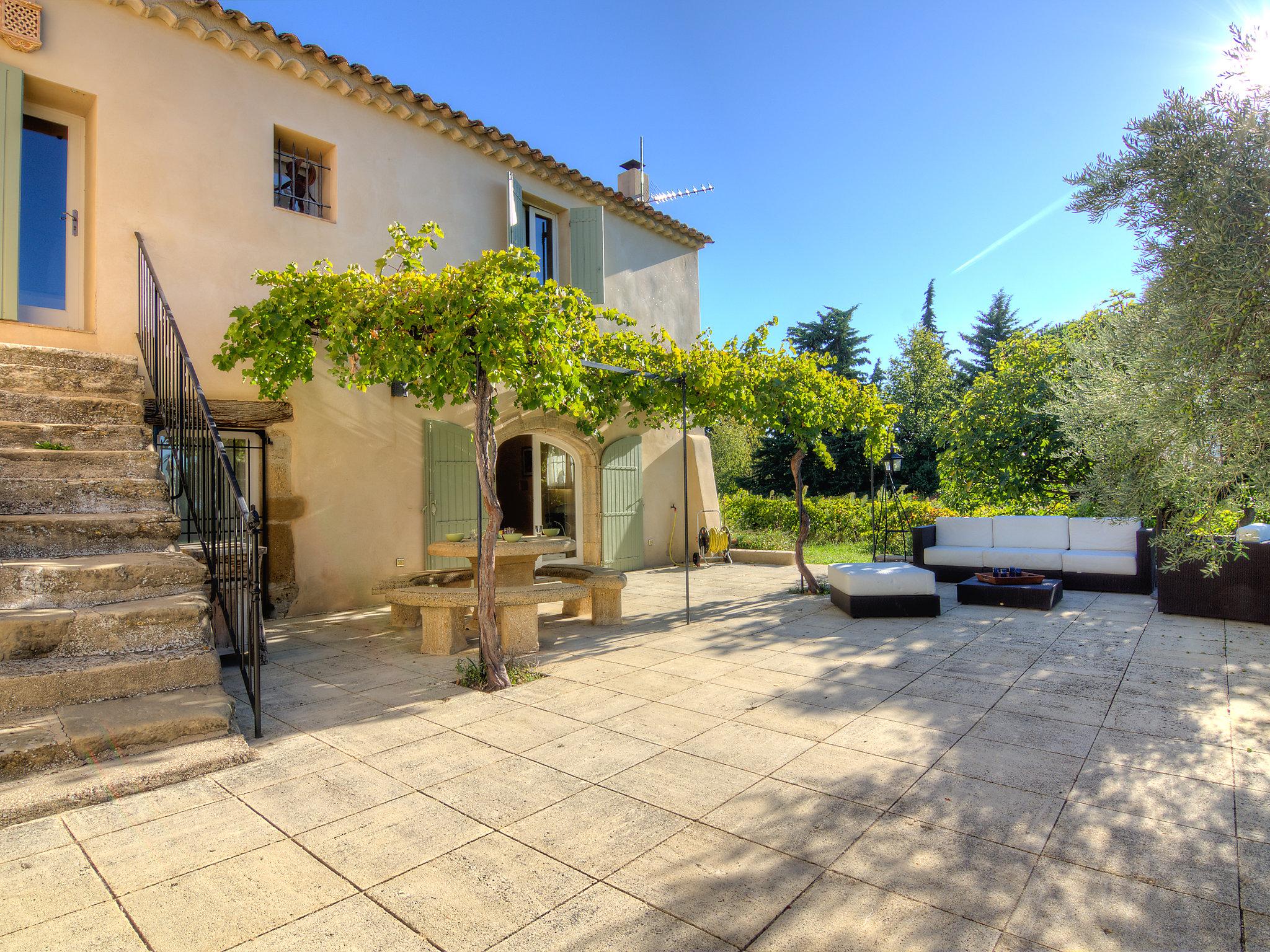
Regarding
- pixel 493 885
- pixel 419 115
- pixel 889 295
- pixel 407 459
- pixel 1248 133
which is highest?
pixel 889 295

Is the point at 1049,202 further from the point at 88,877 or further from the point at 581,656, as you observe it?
the point at 88,877

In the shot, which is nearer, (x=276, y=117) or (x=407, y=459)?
(x=276, y=117)

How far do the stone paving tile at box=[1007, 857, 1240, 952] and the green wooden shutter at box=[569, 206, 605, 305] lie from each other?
816cm

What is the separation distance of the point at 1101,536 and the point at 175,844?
871 centimetres

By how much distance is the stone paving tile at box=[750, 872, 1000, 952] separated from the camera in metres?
1.76

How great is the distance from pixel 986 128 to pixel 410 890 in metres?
7.86

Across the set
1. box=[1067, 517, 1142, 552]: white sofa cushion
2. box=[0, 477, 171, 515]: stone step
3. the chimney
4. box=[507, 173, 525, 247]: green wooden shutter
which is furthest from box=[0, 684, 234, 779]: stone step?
the chimney

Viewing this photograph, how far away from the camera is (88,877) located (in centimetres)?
208

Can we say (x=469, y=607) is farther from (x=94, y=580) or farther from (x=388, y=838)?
(x=388, y=838)

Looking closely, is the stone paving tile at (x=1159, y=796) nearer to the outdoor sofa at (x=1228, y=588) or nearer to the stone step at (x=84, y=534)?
the outdoor sofa at (x=1228, y=588)

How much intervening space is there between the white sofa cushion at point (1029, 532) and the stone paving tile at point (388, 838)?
764 cm

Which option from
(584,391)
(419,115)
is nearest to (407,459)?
(584,391)

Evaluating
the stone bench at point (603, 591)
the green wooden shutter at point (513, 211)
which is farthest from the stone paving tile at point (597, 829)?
the green wooden shutter at point (513, 211)

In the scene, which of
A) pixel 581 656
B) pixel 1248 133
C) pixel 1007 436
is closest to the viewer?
pixel 1248 133
